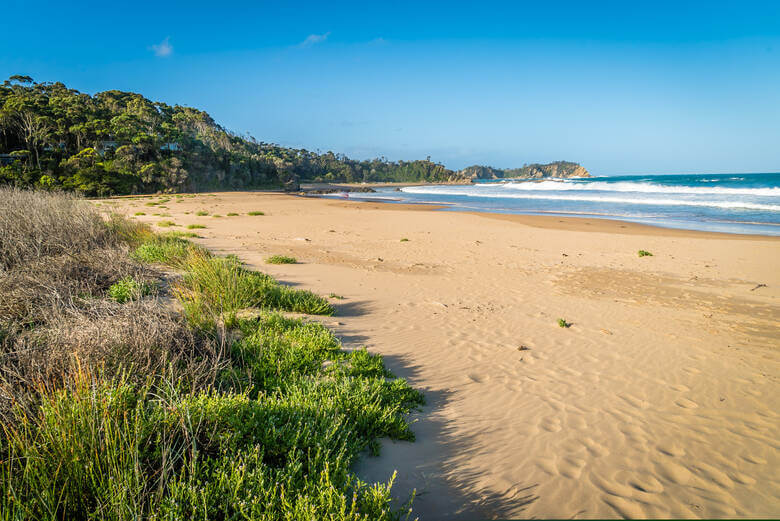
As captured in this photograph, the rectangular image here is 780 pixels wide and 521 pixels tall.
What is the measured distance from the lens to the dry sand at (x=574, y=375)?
3.19 metres

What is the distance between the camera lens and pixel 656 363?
589cm

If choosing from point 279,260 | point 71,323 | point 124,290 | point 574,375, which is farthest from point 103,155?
point 574,375

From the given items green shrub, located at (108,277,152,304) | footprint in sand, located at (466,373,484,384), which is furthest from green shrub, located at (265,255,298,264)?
footprint in sand, located at (466,373,484,384)

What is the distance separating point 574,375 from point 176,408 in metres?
4.80

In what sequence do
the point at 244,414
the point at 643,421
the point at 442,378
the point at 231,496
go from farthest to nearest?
the point at 442,378
the point at 643,421
the point at 244,414
the point at 231,496

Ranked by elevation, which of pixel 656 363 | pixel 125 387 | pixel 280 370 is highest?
pixel 125 387

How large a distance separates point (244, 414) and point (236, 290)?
3.95 meters

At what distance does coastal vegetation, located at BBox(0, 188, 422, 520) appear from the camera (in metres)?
2.36

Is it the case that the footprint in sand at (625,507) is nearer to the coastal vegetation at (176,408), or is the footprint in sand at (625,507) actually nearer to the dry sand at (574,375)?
the dry sand at (574,375)

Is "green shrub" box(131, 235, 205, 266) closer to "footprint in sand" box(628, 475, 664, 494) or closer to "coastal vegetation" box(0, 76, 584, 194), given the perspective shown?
"footprint in sand" box(628, 475, 664, 494)

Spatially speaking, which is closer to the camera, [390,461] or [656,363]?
[390,461]

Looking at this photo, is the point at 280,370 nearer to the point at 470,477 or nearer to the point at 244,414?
the point at 244,414

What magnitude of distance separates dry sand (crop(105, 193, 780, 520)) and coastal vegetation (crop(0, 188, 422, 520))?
1.95 feet

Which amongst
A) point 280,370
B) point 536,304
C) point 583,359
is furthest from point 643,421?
point 536,304
